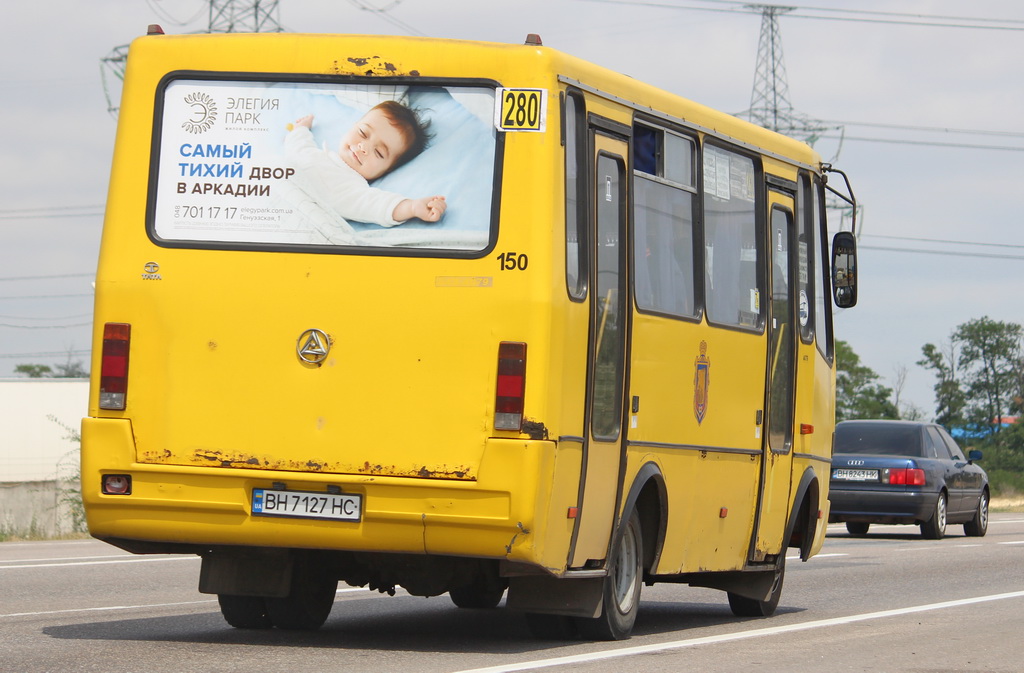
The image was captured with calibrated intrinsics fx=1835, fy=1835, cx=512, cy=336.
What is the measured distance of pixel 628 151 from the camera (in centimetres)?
1070

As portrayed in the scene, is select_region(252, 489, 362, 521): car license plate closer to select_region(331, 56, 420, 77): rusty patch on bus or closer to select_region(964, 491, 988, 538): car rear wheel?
select_region(331, 56, 420, 77): rusty patch on bus

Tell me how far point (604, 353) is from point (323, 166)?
187 centimetres

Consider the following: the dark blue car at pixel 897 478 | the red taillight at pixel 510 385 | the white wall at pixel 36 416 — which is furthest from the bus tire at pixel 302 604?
the white wall at pixel 36 416

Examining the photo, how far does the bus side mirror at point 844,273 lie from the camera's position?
47.2ft

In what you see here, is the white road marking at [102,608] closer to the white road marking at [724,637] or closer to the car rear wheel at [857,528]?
the white road marking at [724,637]

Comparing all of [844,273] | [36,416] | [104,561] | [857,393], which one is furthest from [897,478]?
[857,393]

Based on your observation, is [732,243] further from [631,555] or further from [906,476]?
[906,476]

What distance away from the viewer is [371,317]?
9711 millimetres

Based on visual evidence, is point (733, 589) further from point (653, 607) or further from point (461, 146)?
point (461, 146)

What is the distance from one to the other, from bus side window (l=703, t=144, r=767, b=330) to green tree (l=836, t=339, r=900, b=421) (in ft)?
281

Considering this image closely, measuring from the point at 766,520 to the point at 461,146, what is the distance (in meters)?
4.62

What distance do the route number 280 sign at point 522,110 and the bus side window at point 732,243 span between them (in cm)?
243

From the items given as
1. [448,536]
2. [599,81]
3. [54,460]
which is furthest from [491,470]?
[54,460]

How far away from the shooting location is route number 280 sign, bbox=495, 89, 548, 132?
31.7 feet
